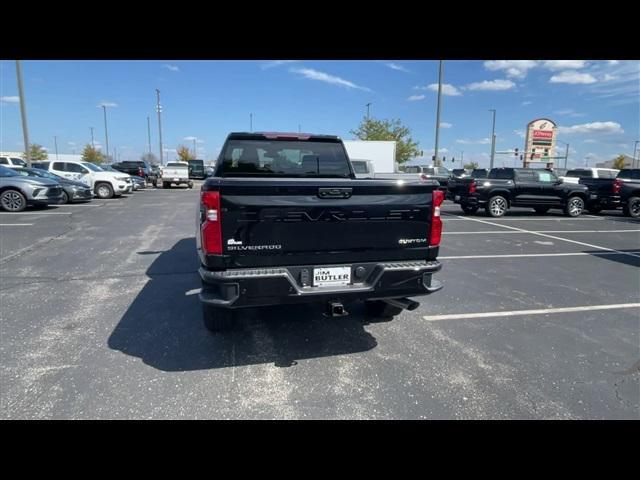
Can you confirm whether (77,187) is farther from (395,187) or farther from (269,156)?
(395,187)

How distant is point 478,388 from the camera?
2.96 metres

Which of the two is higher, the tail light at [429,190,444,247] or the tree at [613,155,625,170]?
the tree at [613,155,625,170]

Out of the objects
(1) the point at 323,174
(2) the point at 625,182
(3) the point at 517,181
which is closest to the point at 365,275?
(1) the point at 323,174

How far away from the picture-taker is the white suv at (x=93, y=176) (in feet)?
60.5

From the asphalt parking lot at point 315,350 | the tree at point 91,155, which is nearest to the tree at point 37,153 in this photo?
the tree at point 91,155

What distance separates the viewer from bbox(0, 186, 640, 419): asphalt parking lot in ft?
8.93

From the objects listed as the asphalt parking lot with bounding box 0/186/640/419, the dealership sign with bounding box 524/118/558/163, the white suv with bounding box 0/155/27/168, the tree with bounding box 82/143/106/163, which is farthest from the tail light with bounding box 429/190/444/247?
the tree with bounding box 82/143/106/163

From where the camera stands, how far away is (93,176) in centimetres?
1889

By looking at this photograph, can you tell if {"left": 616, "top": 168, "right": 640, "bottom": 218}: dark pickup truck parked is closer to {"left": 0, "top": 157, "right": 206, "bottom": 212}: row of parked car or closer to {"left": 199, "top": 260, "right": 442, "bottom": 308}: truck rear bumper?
{"left": 199, "top": 260, "right": 442, "bottom": 308}: truck rear bumper

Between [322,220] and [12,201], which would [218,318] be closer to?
[322,220]

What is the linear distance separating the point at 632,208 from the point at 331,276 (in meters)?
18.8

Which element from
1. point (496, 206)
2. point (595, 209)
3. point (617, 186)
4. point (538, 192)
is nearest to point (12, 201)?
point (496, 206)

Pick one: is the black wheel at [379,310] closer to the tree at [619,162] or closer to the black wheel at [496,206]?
the black wheel at [496,206]
